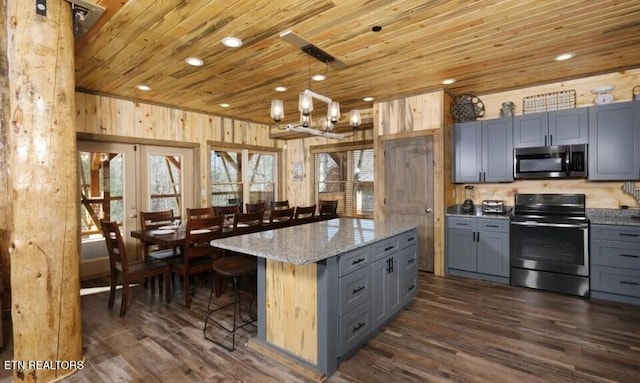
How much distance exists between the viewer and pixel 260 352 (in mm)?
2473

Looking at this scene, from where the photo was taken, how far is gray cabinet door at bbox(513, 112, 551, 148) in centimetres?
397

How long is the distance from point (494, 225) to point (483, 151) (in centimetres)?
106

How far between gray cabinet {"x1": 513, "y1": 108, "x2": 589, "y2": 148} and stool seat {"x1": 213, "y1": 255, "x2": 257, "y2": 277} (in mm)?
3731

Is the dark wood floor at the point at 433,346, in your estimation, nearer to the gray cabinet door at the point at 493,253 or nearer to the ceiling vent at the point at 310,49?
the gray cabinet door at the point at 493,253

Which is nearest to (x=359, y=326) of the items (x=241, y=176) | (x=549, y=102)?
(x=549, y=102)

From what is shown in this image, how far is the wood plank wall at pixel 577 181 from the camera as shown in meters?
3.78

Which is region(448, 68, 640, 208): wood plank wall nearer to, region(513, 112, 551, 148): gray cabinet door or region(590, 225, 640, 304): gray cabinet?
region(513, 112, 551, 148): gray cabinet door

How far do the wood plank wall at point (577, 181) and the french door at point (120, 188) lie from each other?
5.02m

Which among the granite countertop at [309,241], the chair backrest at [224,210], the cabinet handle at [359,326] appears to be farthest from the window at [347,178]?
the cabinet handle at [359,326]

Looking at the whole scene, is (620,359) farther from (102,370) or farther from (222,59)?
(222,59)

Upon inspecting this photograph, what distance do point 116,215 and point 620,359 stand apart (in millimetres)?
5897

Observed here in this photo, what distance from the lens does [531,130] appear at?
4.04 metres

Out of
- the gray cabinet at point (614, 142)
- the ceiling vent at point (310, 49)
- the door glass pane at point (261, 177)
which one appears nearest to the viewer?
the ceiling vent at point (310, 49)

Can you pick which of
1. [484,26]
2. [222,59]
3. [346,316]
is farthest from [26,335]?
[484,26]
